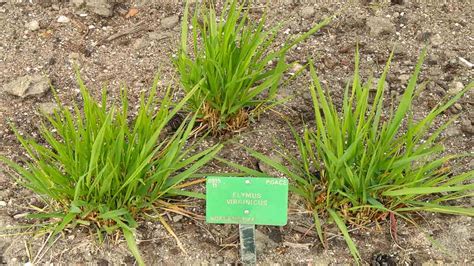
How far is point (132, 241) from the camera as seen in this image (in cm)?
159

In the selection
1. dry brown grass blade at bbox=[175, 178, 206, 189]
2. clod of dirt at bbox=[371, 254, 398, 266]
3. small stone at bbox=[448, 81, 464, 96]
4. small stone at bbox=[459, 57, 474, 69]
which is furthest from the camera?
small stone at bbox=[459, 57, 474, 69]

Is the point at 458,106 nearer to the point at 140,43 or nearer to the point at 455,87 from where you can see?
the point at 455,87

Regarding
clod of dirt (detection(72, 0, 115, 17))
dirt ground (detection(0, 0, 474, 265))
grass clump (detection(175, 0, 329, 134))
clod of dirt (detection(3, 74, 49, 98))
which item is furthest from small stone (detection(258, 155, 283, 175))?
clod of dirt (detection(72, 0, 115, 17))

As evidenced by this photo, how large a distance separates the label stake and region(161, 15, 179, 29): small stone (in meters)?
1.02

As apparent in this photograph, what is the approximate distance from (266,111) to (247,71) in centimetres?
19

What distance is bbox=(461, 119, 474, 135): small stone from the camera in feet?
6.64

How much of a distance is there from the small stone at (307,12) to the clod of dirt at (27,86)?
969 millimetres

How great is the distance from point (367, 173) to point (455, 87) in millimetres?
724

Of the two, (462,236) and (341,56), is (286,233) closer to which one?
(462,236)

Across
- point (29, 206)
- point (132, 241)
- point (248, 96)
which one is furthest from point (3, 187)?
point (248, 96)

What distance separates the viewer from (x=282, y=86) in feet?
7.04

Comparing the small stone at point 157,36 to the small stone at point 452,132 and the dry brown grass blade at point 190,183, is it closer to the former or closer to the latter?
the dry brown grass blade at point 190,183

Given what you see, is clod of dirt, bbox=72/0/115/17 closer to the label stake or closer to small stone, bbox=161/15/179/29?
small stone, bbox=161/15/179/29

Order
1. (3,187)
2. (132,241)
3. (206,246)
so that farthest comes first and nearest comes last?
(3,187), (206,246), (132,241)
